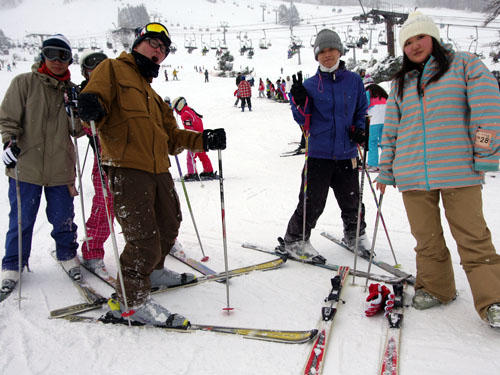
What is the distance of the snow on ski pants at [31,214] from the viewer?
116 inches

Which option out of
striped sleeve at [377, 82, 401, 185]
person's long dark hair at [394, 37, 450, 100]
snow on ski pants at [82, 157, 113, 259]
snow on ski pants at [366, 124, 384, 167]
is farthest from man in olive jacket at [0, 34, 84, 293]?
snow on ski pants at [366, 124, 384, 167]

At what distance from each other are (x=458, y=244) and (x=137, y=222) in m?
2.14

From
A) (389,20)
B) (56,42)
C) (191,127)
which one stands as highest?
(389,20)

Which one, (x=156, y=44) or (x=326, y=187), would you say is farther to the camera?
(x=326, y=187)

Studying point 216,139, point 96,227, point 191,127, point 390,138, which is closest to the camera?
point 390,138

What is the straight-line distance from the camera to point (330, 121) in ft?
10.1

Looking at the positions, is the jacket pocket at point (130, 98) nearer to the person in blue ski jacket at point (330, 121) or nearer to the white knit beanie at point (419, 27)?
the person in blue ski jacket at point (330, 121)

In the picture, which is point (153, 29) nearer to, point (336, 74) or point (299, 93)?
point (299, 93)

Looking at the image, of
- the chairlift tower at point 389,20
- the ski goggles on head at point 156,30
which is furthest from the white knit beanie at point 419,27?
the chairlift tower at point 389,20

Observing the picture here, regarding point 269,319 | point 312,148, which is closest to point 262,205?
point 312,148

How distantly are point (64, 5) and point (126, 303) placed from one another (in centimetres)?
14372

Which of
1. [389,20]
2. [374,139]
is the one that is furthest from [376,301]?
[389,20]

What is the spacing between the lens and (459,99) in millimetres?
2090

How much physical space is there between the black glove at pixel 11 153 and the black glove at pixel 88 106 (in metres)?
1.12
